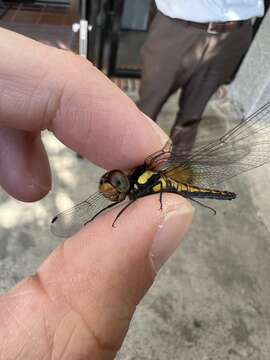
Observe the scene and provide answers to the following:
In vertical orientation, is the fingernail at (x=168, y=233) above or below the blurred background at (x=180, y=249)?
above

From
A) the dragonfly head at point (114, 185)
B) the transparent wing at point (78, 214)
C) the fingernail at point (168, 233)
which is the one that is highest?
the fingernail at point (168, 233)

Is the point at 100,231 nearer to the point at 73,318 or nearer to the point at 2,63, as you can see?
the point at 73,318

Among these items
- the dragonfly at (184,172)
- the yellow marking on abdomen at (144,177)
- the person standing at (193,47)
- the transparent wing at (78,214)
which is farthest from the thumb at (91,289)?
the person standing at (193,47)

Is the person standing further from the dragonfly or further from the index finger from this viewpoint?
the index finger

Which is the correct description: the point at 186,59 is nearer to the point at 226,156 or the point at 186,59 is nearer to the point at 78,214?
the point at 226,156

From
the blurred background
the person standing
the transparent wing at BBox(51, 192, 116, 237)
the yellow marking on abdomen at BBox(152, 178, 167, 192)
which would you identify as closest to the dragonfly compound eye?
the yellow marking on abdomen at BBox(152, 178, 167, 192)

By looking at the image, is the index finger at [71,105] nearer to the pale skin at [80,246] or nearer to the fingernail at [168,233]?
the pale skin at [80,246]
